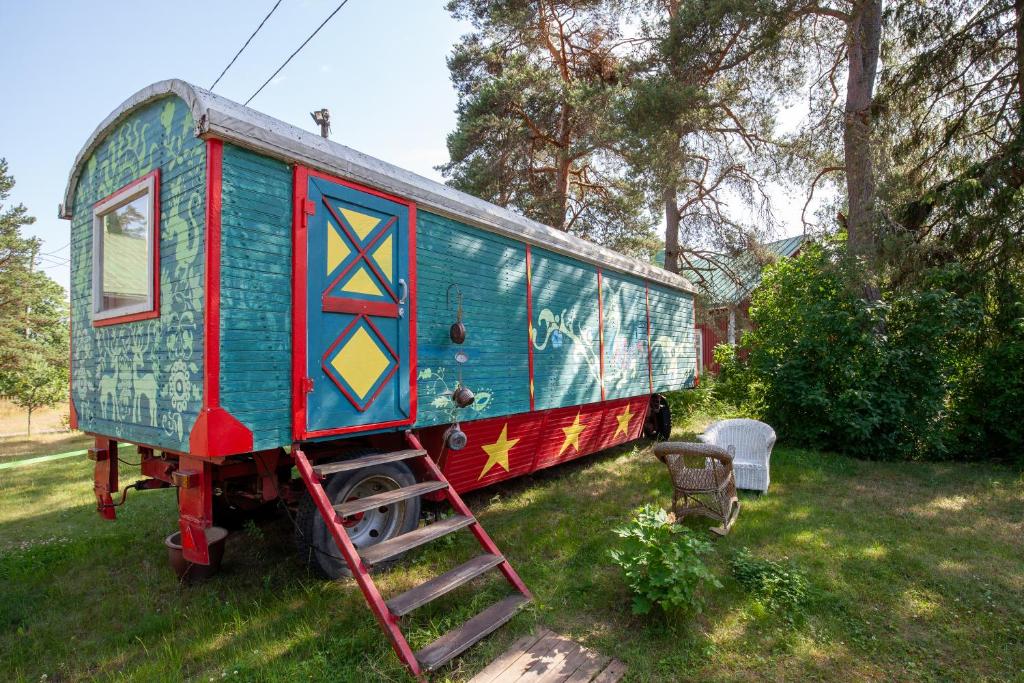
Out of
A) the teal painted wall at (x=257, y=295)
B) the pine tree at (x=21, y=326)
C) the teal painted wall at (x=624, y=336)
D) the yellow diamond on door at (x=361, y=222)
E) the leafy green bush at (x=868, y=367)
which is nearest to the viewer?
the teal painted wall at (x=257, y=295)

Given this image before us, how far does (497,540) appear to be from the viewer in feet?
14.8

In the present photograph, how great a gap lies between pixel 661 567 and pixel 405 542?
1559 millimetres

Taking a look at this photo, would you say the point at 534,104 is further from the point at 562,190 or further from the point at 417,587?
the point at 417,587

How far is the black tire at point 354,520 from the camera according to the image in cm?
348

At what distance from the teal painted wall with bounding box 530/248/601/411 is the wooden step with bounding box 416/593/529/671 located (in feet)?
8.29

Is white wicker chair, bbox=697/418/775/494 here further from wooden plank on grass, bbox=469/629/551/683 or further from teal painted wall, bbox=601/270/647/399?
wooden plank on grass, bbox=469/629/551/683

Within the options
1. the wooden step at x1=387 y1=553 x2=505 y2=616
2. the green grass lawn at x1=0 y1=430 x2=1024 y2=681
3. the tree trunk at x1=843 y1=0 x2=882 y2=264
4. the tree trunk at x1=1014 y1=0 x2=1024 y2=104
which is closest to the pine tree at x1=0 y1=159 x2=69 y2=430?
the green grass lawn at x1=0 y1=430 x2=1024 y2=681

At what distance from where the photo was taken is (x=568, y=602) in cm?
Answer: 340

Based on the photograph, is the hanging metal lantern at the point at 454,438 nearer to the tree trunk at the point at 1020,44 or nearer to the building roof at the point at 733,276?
the tree trunk at the point at 1020,44

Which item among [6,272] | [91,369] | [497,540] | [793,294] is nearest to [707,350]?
[793,294]

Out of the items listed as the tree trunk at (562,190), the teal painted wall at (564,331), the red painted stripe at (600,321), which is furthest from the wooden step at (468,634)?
the tree trunk at (562,190)

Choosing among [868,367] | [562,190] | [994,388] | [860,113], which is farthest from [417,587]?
[562,190]

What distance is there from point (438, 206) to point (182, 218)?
1.88 meters

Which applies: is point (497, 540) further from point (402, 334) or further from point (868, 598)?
point (868, 598)
